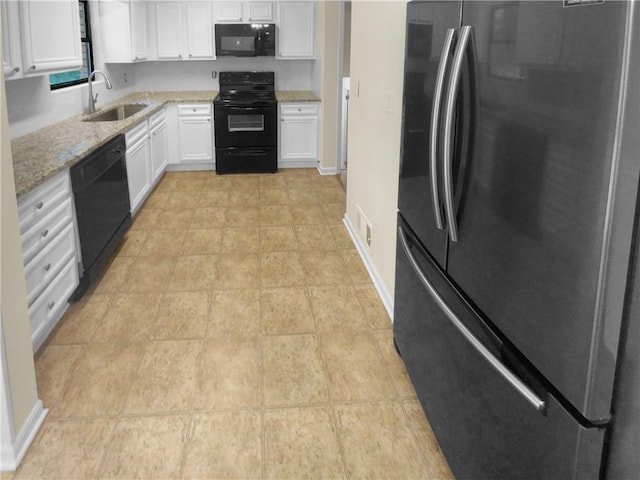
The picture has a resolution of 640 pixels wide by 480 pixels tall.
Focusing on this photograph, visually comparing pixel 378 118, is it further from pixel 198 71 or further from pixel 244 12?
pixel 198 71

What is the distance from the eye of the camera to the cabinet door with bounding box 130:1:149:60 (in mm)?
6059

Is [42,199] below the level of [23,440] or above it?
above

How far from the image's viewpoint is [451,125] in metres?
1.65

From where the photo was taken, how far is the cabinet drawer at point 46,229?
8.50 ft

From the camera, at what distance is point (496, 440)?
5.02 ft

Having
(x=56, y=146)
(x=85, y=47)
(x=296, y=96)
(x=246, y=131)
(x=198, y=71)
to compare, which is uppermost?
(x=85, y=47)

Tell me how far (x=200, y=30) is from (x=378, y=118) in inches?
162

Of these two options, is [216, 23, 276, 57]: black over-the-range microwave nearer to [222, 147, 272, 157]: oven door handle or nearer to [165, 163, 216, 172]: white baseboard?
[222, 147, 272, 157]: oven door handle

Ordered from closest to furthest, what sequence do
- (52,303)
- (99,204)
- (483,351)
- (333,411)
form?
(483,351) < (333,411) < (52,303) < (99,204)

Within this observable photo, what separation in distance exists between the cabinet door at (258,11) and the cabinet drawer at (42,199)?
4.27 m

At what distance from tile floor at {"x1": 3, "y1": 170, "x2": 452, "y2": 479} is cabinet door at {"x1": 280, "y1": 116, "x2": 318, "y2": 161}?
2586mm

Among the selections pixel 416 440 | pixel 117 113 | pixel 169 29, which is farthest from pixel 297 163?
pixel 416 440

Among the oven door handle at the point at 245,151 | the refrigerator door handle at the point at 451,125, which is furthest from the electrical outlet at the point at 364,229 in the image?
the oven door handle at the point at 245,151

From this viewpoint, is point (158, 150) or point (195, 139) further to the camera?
point (195, 139)
